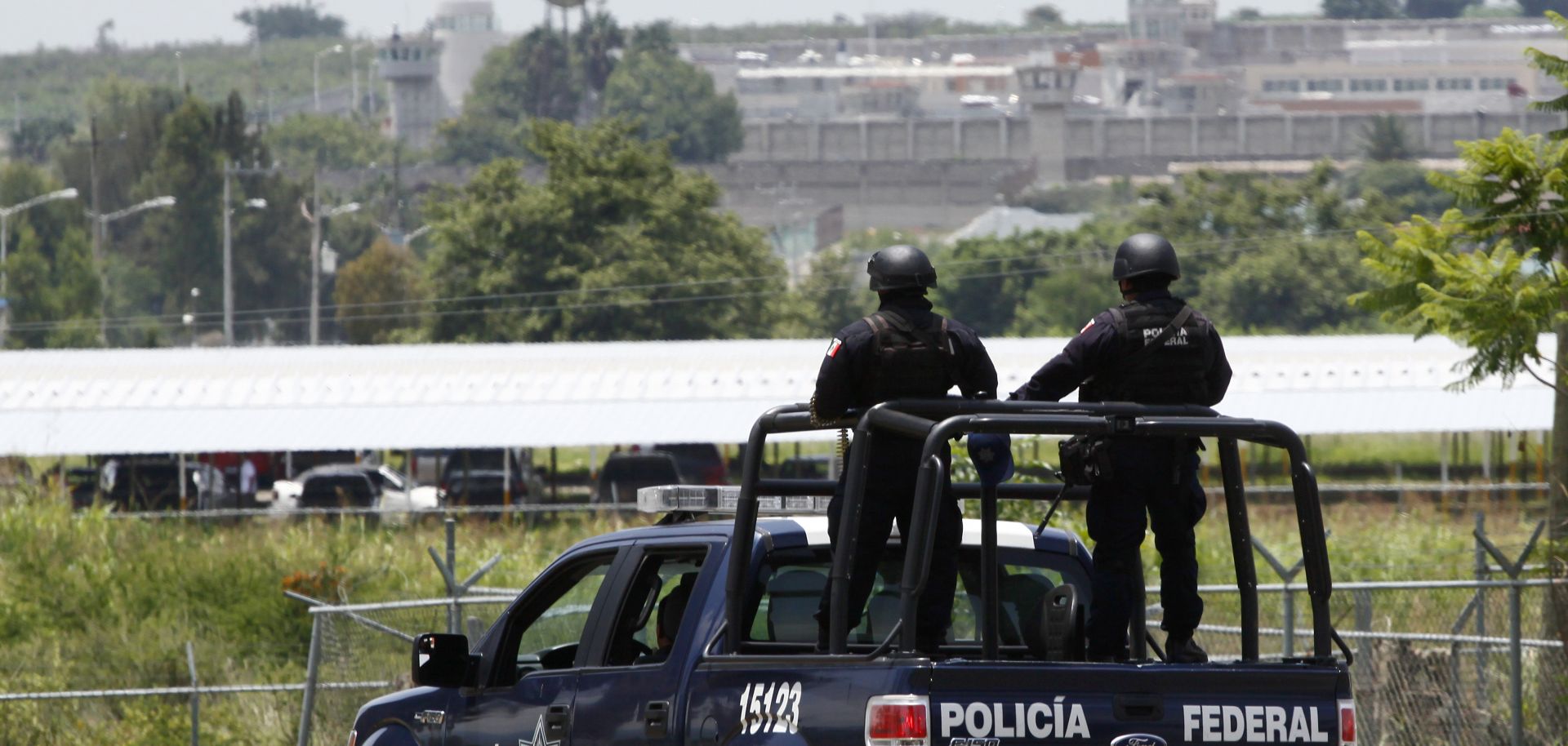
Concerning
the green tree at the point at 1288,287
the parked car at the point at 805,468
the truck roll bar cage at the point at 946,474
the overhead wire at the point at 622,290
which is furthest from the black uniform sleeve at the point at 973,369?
the green tree at the point at 1288,287

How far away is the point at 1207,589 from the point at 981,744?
5722 millimetres

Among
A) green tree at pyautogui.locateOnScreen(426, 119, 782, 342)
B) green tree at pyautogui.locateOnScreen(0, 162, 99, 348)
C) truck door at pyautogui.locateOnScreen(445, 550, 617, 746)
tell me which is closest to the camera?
truck door at pyautogui.locateOnScreen(445, 550, 617, 746)

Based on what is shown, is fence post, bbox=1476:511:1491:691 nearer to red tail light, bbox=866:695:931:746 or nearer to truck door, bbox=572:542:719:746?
truck door, bbox=572:542:719:746

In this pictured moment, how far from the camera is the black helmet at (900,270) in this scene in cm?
724

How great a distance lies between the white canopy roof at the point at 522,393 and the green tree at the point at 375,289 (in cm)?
5277

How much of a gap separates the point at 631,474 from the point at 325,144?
155949 millimetres

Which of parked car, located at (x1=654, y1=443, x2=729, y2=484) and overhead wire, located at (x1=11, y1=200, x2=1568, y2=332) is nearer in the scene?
parked car, located at (x1=654, y1=443, x2=729, y2=484)

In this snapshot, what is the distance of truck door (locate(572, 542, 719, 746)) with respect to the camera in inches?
275

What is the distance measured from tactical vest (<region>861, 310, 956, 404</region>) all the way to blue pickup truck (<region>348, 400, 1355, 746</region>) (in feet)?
0.63

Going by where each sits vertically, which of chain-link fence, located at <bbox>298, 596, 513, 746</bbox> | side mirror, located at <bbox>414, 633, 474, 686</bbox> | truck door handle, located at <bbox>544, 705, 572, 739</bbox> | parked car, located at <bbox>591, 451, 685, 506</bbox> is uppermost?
side mirror, located at <bbox>414, 633, 474, 686</bbox>

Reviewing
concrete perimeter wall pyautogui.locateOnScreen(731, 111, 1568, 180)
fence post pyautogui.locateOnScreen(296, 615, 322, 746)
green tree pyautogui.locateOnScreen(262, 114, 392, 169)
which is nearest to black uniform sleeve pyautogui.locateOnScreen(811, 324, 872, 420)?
fence post pyautogui.locateOnScreen(296, 615, 322, 746)

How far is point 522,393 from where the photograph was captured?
145 ft

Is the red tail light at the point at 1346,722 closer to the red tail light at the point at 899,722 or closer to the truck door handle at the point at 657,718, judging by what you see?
the red tail light at the point at 899,722

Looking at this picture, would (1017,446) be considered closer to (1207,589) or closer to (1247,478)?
(1207,589)
